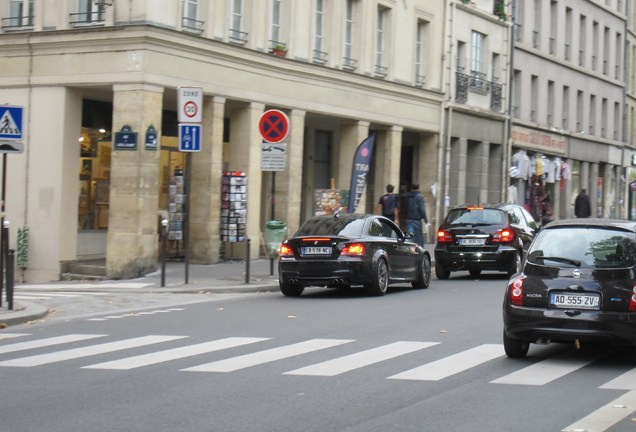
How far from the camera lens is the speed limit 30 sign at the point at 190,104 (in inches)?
838

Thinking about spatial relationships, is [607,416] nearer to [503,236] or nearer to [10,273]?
[10,273]

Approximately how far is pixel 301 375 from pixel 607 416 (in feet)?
10.1

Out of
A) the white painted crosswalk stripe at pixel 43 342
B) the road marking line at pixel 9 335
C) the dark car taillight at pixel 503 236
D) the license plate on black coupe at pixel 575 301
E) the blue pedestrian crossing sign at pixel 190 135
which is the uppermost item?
the blue pedestrian crossing sign at pixel 190 135

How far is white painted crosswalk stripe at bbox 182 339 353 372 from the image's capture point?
1108cm

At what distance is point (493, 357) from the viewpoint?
39.0ft

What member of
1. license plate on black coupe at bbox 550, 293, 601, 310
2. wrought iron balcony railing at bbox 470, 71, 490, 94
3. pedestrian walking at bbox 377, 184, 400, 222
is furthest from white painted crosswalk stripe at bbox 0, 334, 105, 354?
wrought iron balcony railing at bbox 470, 71, 490, 94

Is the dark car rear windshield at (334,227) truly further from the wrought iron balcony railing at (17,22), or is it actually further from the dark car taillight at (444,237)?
the wrought iron balcony railing at (17,22)

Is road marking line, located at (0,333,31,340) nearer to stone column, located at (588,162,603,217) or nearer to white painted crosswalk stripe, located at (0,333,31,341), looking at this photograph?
white painted crosswalk stripe, located at (0,333,31,341)

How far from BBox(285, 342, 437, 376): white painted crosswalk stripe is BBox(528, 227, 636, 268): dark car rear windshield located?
1749 mm

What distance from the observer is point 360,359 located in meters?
11.6

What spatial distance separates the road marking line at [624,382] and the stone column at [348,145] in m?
23.0

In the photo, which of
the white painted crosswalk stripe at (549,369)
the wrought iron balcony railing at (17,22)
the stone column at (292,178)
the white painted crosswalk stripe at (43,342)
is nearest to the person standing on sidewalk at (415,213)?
the stone column at (292,178)

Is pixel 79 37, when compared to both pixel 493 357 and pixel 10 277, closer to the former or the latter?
pixel 10 277

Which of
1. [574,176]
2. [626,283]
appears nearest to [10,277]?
[626,283]
